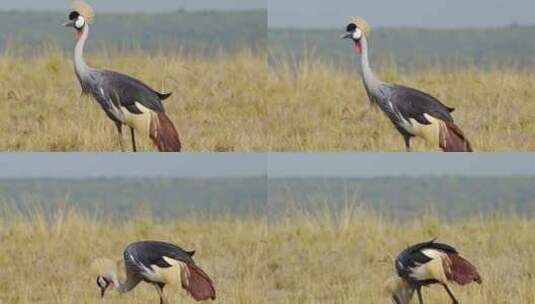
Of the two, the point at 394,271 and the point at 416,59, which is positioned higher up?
the point at 416,59

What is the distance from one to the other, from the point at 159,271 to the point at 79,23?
195 centimetres

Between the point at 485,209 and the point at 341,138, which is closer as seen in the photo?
the point at 341,138

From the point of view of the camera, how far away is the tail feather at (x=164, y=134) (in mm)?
15867

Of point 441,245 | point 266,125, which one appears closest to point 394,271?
point 441,245

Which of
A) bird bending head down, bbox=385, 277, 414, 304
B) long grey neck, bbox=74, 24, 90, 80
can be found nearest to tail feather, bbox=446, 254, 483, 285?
bird bending head down, bbox=385, 277, 414, 304

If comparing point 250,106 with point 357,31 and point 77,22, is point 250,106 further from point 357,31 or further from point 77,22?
point 77,22

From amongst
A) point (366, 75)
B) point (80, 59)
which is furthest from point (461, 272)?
point (80, 59)

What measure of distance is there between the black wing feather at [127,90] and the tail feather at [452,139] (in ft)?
7.22

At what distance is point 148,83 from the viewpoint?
1655cm

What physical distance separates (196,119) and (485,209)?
298cm

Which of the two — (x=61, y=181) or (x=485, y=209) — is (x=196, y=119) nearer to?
(x=61, y=181)

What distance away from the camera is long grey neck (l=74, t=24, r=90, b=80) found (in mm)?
15852

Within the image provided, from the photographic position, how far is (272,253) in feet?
53.8

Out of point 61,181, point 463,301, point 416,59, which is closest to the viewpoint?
point 463,301
